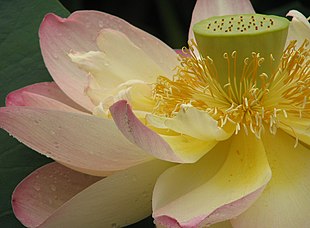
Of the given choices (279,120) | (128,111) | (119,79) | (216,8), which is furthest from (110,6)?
(128,111)

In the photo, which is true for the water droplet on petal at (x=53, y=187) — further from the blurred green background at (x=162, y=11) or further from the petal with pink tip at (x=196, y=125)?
the blurred green background at (x=162, y=11)

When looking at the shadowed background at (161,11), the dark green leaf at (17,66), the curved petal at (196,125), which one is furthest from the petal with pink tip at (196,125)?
the shadowed background at (161,11)

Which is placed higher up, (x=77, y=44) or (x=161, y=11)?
(x=77, y=44)

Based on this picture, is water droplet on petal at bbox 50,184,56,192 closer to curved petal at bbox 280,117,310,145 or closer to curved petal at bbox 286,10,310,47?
curved petal at bbox 280,117,310,145

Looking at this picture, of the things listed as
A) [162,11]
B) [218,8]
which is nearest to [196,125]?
[218,8]

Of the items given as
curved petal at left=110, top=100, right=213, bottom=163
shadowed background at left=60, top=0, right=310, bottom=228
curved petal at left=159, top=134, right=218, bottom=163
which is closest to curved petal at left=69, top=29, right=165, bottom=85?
curved petal at left=159, top=134, right=218, bottom=163

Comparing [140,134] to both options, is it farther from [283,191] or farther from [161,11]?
[161,11]
